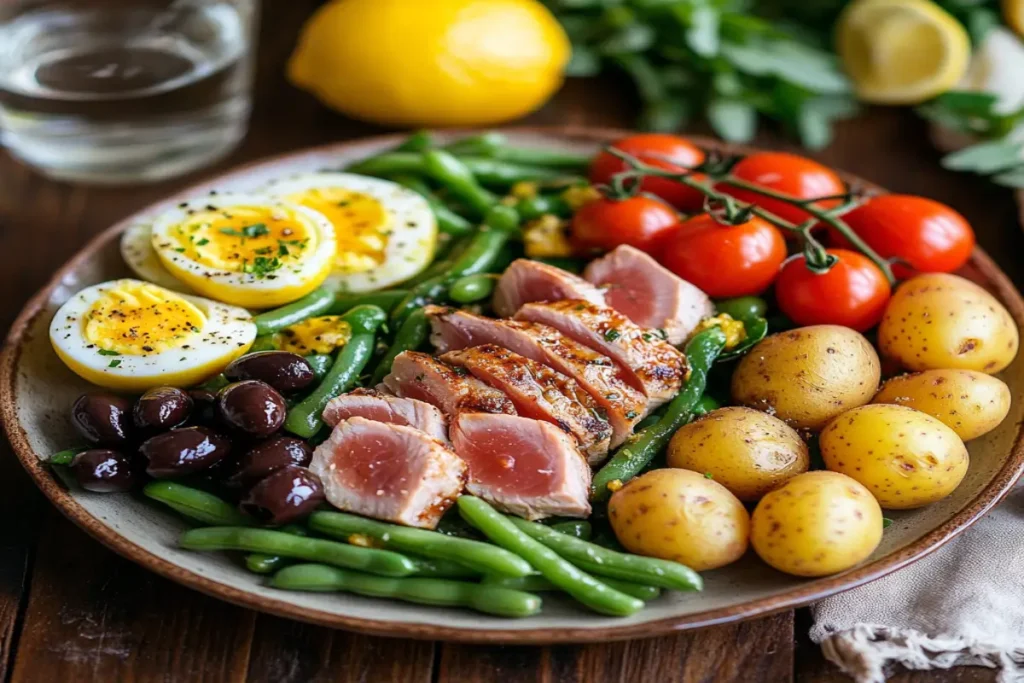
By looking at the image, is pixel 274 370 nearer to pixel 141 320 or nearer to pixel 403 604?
pixel 141 320

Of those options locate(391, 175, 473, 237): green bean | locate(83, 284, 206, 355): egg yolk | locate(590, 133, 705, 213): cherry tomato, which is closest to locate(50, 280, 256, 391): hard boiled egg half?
locate(83, 284, 206, 355): egg yolk

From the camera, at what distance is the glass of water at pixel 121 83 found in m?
5.09

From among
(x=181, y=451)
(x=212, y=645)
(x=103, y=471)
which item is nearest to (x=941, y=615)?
(x=212, y=645)

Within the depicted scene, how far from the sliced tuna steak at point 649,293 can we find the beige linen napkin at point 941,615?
109 cm

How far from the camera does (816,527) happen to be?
9.56ft

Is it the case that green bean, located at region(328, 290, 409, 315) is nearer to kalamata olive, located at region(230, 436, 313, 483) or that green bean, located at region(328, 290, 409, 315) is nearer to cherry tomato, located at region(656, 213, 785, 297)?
kalamata olive, located at region(230, 436, 313, 483)

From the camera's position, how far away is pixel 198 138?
5410 millimetres

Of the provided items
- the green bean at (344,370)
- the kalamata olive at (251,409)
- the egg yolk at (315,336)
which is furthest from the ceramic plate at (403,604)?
the egg yolk at (315,336)

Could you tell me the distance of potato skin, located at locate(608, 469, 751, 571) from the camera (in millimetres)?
2975

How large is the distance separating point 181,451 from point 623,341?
1.42 m

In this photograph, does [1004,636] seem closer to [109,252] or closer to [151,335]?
[151,335]

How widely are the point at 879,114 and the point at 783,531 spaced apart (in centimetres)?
367

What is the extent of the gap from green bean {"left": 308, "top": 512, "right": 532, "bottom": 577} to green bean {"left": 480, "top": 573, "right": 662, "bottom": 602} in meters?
0.04

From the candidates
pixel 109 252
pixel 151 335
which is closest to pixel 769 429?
pixel 151 335
